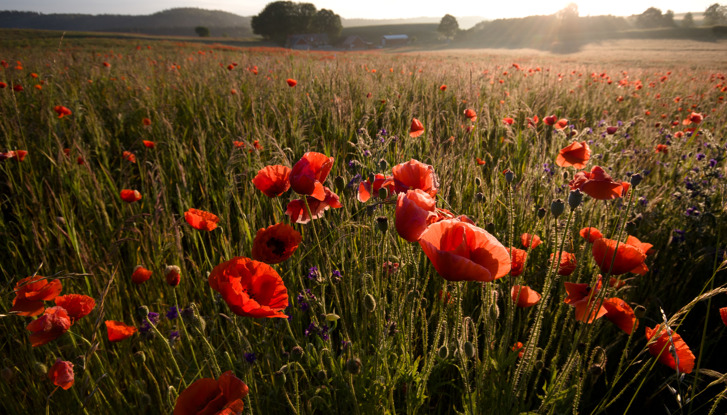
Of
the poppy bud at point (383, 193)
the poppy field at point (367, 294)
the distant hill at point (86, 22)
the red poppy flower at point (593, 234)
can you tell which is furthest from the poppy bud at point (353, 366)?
the distant hill at point (86, 22)

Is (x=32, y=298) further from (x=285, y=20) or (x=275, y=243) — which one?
(x=285, y=20)

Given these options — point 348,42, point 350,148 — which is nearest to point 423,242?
point 350,148

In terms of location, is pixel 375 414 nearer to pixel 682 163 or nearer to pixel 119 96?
pixel 682 163

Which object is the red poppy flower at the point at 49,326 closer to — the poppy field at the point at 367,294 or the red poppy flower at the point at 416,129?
the poppy field at the point at 367,294

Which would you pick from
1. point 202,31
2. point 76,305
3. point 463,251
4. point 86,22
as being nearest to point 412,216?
point 463,251

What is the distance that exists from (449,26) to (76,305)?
7803cm

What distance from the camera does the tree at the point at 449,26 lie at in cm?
6850

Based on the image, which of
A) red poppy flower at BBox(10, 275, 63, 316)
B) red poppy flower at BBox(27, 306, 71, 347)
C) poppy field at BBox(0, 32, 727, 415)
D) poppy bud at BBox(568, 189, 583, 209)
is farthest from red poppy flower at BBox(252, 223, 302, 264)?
poppy bud at BBox(568, 189, 583, 209)

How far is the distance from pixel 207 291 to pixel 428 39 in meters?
74.2

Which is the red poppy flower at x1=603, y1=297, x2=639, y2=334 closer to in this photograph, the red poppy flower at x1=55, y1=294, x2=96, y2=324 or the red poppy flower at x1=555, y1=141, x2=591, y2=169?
the red poppy flower at x1=555, y1=141, x2=591, y2=169

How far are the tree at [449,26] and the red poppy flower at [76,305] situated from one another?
77.3 m

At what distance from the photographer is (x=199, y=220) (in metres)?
1.21

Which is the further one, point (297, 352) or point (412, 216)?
point (297, 352)

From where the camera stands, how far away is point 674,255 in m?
1.86
